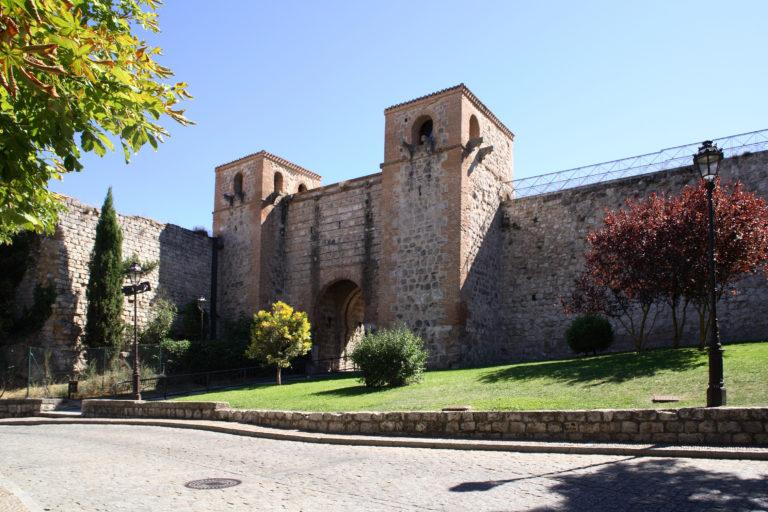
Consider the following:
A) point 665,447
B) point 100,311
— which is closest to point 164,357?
point 100,311

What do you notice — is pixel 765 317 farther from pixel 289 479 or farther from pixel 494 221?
pixel 289 479

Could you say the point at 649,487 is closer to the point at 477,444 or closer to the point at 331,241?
the point at 477,444

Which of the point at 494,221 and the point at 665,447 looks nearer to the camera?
the point at 665,447

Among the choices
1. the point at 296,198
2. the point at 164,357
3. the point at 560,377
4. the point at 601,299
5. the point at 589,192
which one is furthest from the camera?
the point at 296,198

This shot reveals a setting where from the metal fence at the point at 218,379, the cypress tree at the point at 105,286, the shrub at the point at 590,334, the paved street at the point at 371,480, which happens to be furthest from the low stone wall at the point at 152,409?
the shrub at the point at 590,334

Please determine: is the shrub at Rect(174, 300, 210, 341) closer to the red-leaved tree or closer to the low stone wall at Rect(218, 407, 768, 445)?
the low stone wall at Rect(218, 407, 768, 445)

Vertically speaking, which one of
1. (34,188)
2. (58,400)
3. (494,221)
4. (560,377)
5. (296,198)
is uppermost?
(296,198)

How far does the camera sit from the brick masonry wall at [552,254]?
19.7m

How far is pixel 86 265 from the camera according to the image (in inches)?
929

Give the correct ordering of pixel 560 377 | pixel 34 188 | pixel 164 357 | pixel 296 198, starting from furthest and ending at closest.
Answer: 1. pixel 296 198
2. pixel 164 357
3. pixel 560 377
4. pixel 34 188

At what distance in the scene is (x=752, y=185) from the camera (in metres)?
18.6

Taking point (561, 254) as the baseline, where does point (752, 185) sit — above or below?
above

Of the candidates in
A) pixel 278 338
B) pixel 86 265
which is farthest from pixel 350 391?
pixel 86 265

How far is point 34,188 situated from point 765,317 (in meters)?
18.8
